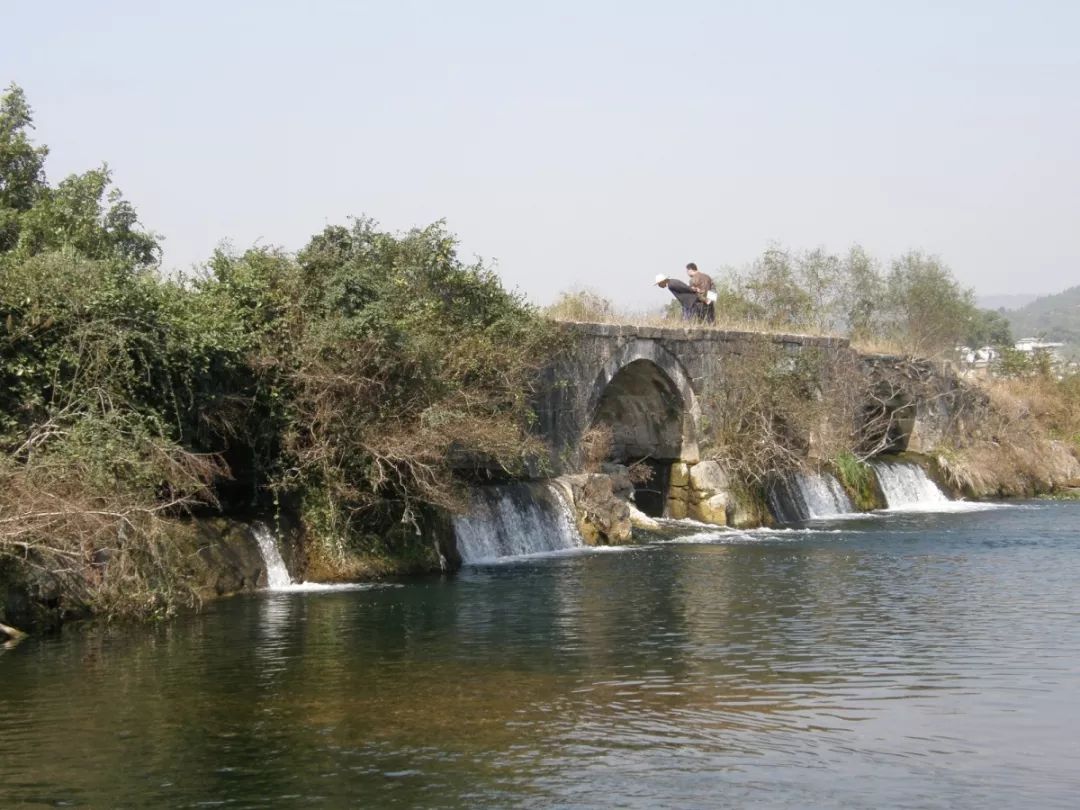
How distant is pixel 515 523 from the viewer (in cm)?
2373

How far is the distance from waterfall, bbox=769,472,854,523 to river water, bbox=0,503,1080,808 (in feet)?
36.1

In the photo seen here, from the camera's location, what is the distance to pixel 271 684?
41.6 feet

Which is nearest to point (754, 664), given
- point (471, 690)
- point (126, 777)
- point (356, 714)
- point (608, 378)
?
point (471, 690)

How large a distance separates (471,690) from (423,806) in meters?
3.34

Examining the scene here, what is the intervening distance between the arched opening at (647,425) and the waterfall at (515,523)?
5.86 metres

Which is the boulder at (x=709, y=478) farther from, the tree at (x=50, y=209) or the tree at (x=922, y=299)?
the tree at (x=922, y=299)

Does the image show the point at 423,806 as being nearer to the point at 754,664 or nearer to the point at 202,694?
the point at 202,694

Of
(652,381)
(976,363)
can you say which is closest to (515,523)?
(652,381)

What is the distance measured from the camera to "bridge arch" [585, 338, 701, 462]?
99.1 feet

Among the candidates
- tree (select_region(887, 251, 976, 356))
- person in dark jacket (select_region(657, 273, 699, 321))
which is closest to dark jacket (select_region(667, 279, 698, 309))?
person in dark jacket (select_region(657, 273, 699, 321))

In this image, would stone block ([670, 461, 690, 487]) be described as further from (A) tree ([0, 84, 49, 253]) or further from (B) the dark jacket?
(A) tree ([0, 84, 49, 253])

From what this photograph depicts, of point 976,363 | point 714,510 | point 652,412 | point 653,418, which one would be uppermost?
point 976,363

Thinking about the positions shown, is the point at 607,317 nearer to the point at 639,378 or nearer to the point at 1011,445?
the point at 639,378

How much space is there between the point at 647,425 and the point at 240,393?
1301 centimetres
